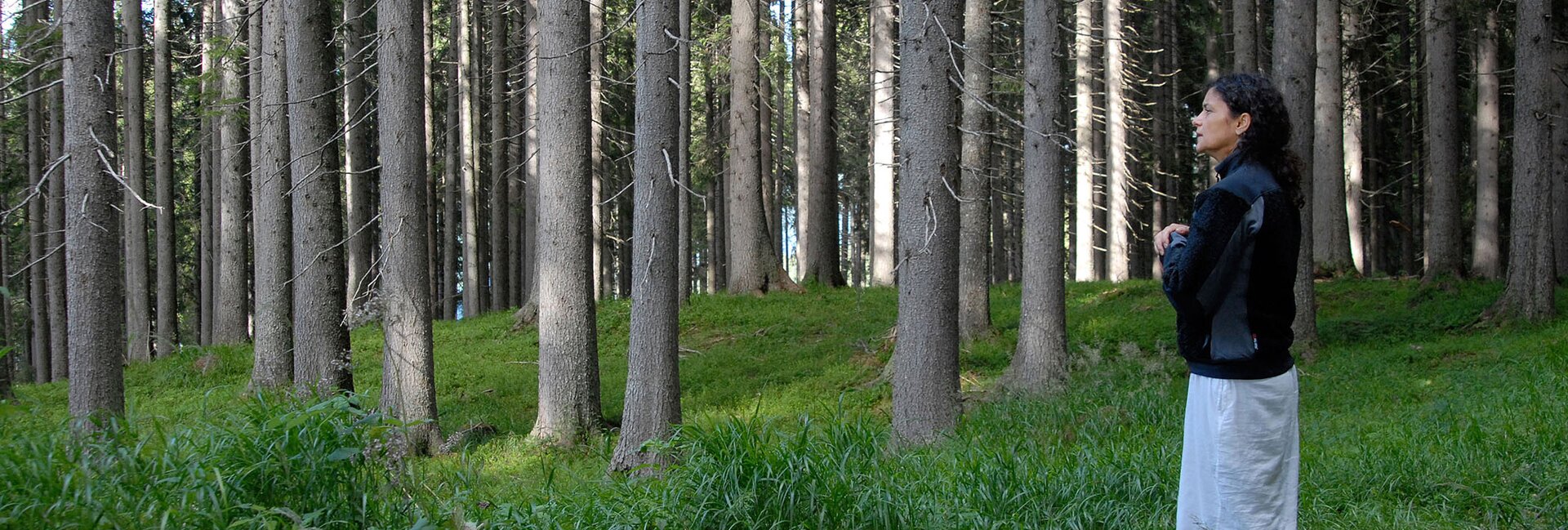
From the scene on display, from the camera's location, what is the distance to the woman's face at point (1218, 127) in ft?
11.0

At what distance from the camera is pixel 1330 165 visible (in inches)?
705

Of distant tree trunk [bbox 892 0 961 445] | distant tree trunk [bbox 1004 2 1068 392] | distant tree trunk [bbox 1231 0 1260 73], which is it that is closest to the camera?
distant tree trunk [bbox 892 0 961 445]

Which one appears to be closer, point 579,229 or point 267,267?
point 579,229

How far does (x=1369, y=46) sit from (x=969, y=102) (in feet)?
53.4

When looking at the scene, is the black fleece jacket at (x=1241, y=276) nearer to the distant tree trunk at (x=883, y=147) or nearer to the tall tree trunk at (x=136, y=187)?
the distant tree trunk at (x=883, y=147)

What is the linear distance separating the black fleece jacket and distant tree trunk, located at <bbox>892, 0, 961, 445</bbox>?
4.50 m

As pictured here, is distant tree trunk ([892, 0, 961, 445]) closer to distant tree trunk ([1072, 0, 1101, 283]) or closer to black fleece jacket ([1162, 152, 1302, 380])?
black fleece jacket ([1162, 152, 1302, 380])

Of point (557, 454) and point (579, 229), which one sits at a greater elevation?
point (579, 229)

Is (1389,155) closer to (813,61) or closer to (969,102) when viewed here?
(813,61)

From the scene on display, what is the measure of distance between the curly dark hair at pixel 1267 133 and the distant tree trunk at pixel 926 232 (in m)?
4.41

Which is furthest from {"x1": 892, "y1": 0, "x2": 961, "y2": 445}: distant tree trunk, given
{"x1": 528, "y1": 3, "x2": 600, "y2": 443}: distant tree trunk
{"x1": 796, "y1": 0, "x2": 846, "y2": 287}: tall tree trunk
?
{"x1": 796, "y1": 0, "x2": 846, "y2": 287}: tall tree trunk

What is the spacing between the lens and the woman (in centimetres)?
319

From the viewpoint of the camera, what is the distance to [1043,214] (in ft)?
36.0

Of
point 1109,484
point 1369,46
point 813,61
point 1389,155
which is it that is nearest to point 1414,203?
point 1389,155
